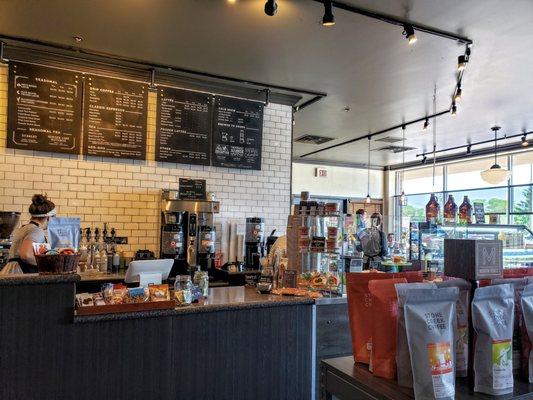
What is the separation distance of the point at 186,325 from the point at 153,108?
3.10m

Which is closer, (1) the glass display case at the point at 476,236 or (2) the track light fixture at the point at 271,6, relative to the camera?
(2) the track light fixture at the point at 271,6

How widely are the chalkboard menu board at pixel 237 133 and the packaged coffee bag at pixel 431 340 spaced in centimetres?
414

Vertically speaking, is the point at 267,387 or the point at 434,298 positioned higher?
the point at 434,298

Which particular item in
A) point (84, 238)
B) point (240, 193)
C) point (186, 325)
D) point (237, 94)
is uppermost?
point (237, 94)

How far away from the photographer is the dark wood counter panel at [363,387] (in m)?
1.20

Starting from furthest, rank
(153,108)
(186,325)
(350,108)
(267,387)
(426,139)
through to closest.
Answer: (426,139)
(350,108)
(153,108)
(267,387)
(186,325)

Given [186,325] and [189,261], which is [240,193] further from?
[186,325]

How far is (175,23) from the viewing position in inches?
142

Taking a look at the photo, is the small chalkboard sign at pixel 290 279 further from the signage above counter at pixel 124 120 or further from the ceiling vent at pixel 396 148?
the ceiling vent at pixel 396 148

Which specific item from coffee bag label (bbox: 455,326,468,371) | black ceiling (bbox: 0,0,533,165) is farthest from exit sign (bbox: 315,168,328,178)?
coffee bag label (bbox: 455,326,468,371)

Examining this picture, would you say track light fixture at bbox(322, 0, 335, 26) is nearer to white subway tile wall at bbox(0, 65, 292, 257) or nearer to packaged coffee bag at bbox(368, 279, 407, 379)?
packaged coffee bag at bbox(368, 279, 407, 379)

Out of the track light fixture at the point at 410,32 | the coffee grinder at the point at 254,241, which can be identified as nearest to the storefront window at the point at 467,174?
the coffee grinder at the point at 254,241

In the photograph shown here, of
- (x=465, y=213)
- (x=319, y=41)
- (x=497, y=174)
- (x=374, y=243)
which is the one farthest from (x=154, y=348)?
(x=497, y=174)

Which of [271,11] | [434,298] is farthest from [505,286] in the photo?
[271,11]
